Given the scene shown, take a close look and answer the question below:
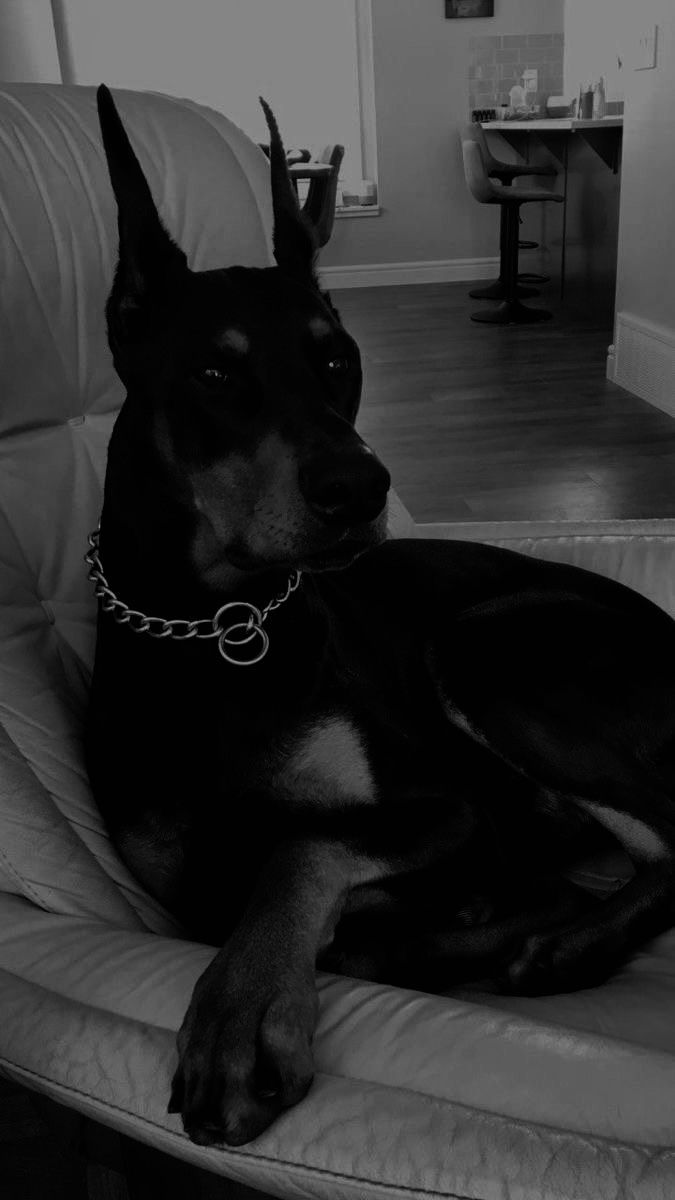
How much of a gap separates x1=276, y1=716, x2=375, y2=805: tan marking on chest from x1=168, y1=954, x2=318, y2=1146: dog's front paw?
276 mm

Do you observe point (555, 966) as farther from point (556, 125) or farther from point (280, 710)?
point (556, 125)

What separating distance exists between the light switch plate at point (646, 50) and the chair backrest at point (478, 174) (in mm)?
2520

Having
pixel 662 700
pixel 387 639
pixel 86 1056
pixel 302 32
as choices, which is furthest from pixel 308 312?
pixel 302 32

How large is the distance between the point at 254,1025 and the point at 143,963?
19 cm

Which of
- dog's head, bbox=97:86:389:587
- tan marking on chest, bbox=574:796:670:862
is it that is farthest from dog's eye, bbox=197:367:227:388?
tan marking on chest, bbox=574:796:670:862

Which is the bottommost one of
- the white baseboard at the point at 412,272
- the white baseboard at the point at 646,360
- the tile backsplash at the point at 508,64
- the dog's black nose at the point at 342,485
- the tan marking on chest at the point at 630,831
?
the white baseboard at the point at 412,272

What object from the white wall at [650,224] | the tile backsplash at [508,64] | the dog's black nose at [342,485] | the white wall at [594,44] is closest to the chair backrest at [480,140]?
the white wall at [594,44]

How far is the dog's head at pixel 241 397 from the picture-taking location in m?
1.12

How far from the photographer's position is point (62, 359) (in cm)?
159

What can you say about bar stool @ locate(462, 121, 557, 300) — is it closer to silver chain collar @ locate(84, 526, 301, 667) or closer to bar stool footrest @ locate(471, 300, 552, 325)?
bar stool footrest @ locate(471, 300, 552, 325)

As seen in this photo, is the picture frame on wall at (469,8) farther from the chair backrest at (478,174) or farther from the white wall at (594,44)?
the chair backrest at (478,174)

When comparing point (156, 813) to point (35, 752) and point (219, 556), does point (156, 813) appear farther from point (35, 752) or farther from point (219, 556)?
point (219, 556)

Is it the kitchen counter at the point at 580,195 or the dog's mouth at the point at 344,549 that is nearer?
the dog's mouth at the point at 344,549

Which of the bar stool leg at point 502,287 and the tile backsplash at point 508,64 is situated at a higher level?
the tile backsplash at point 508,64
